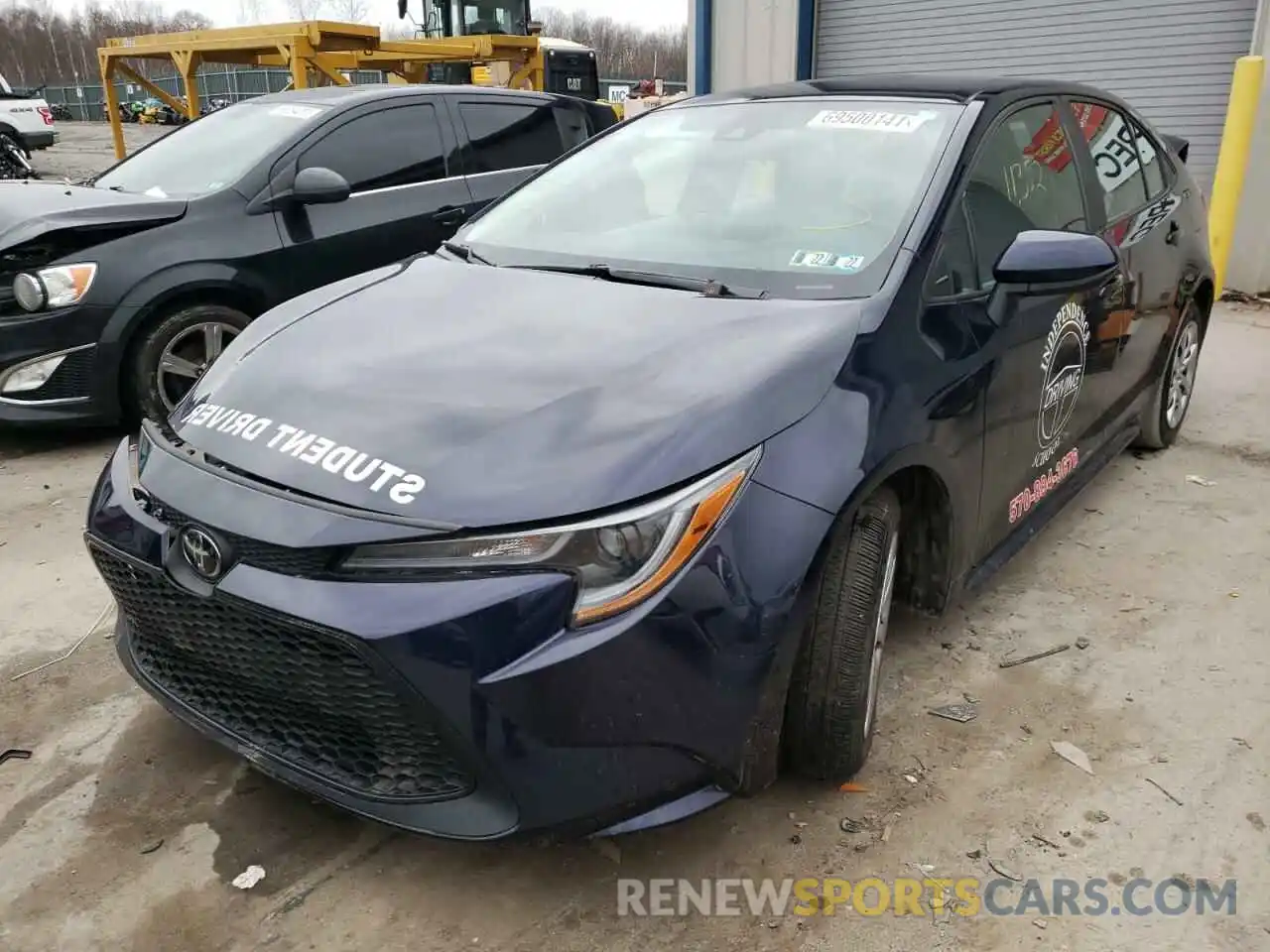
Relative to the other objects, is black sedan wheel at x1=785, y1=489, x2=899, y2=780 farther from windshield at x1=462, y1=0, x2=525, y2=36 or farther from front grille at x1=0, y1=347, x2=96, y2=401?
windshield at x1=462, y1=0, x2=525, y2=36

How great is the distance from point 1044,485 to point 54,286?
3.95 m

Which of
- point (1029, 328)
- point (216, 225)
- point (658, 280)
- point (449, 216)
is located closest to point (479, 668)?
point (658, 280)

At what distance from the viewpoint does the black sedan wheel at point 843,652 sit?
208 centimetres

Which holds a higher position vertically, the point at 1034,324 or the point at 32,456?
the point at 1034,324

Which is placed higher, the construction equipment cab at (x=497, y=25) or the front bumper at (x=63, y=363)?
the construction equipment cab at (x=497, y=25)

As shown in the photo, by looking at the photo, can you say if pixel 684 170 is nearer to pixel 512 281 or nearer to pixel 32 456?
pixel 512 281

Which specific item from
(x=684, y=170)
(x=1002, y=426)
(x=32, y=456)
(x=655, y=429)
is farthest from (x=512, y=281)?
(x=32, y=456)

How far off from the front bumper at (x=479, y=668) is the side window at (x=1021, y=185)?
1.22 m

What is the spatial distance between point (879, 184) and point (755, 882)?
175 centimetres

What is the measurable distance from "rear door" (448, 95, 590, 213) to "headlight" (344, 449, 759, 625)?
4.07m

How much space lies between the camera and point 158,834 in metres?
2.22

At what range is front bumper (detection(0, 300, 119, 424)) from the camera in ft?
14.0

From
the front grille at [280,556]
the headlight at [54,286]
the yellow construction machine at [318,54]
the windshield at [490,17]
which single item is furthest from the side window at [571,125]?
the windshield at [490,17]

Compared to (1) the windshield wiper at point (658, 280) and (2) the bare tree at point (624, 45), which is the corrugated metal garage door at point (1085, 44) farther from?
(2) the bare tree at point (624, 45)
